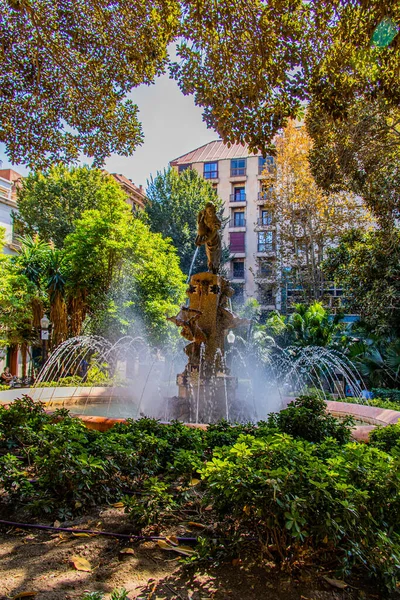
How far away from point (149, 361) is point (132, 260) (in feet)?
19.1

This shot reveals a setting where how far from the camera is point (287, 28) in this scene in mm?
6004

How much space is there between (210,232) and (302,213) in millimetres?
18700

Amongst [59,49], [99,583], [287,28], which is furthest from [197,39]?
[99,583]

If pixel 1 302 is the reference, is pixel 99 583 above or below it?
below

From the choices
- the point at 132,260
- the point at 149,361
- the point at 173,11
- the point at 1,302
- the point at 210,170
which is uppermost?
the point at 210,170

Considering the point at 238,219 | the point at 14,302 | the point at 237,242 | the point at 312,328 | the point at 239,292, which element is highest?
the point at 238,219

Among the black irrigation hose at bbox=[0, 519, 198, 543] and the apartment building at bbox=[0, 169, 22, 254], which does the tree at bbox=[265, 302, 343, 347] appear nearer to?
the black irrigation hose at bbox=[0, 519, 198, 543]

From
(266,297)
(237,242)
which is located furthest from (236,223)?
(266,297)

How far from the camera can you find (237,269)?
40.8 metres

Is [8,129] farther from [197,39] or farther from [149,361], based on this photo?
[149,361]

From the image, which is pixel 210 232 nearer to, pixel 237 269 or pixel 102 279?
pixel 102 279

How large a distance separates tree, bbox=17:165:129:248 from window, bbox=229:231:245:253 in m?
15.8

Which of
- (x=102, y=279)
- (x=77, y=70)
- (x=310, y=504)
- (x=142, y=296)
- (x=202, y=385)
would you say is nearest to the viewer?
→ (x=310, y=504)

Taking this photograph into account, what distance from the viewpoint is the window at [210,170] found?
41781mm
